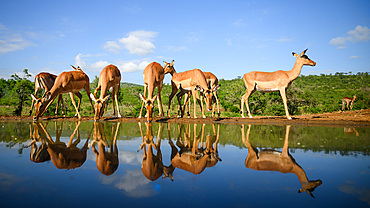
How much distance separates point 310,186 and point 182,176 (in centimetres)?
166

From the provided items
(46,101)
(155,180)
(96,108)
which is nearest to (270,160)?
(155,180)

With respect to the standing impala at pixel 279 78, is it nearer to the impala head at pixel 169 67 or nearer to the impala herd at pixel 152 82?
the impala herd at pixel 152 82

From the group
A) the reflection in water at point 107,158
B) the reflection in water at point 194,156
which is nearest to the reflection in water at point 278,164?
the reflection in water at point 194,156

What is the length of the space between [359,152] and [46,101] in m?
12.8

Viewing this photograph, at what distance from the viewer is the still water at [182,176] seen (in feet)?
7.96

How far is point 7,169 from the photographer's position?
3500 millimetres

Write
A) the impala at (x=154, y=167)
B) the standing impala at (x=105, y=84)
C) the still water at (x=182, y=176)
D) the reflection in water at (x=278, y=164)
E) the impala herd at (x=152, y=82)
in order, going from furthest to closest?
1. the impala herd at (x=152, y=82)
2. the standing impala at (x=105, y=84)
3. the impala at (x=154, y=167)
4. the reflection in water at (x=278, y=164)
5. the still water at (x=182, y=176)

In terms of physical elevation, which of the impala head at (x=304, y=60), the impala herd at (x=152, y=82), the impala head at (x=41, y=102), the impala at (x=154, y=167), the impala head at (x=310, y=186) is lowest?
the impala head at (x=310, y=186)

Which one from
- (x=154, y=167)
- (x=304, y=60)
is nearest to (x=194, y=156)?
(x=154, y=167)

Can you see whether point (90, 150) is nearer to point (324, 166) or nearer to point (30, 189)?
point (30, 189)

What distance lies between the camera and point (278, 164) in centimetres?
384

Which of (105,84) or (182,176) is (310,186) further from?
(105,84)

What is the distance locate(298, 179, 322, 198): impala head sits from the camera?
8.88 ft

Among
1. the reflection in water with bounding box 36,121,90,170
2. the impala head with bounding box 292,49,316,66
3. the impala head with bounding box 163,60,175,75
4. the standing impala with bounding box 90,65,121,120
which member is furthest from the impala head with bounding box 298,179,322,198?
the impala head with bounding box 163,60,175,75
